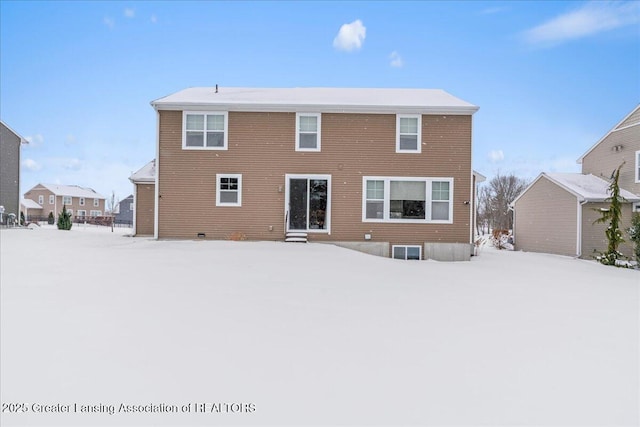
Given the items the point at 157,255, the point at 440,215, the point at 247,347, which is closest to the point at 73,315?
the point at 247,347

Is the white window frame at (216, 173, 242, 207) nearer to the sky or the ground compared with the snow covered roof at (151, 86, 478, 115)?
nearer to the ground

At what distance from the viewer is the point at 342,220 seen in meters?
14.0

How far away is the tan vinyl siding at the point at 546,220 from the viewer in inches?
710

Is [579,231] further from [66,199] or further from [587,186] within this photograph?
[66,199]

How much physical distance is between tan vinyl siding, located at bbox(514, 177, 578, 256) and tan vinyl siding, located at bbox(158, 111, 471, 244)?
7.86m

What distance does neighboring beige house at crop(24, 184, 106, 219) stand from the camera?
179ft

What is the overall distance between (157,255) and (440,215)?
32.9 feet

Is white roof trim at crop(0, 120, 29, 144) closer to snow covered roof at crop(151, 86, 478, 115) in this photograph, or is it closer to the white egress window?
snow covered roof at crop(151, 86, 478, 115)

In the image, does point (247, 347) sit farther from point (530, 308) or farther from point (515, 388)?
point (530, 308)

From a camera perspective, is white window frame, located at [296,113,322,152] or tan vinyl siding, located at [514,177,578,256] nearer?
white window frame, located at [296,113,322,152]

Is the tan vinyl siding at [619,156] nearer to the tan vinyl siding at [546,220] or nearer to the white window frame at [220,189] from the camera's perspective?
the tan vinyl siding at [546,220]

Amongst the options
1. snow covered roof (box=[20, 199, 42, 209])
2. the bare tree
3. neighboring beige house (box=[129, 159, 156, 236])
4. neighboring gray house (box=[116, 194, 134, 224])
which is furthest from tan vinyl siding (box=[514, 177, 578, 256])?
snow covered roof (box=[20, 199, 42, 209])

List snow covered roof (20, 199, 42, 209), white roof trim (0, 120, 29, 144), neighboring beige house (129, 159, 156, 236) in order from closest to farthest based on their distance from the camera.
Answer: neighboring beige house (129, 159, 156, 236) → white roof trim (0, 120, 29, 144) → snow covered roof (20, 199, 42, 209)

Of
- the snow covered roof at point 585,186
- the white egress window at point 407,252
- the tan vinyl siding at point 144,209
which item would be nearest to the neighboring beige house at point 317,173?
the white egress window at point 407,252
